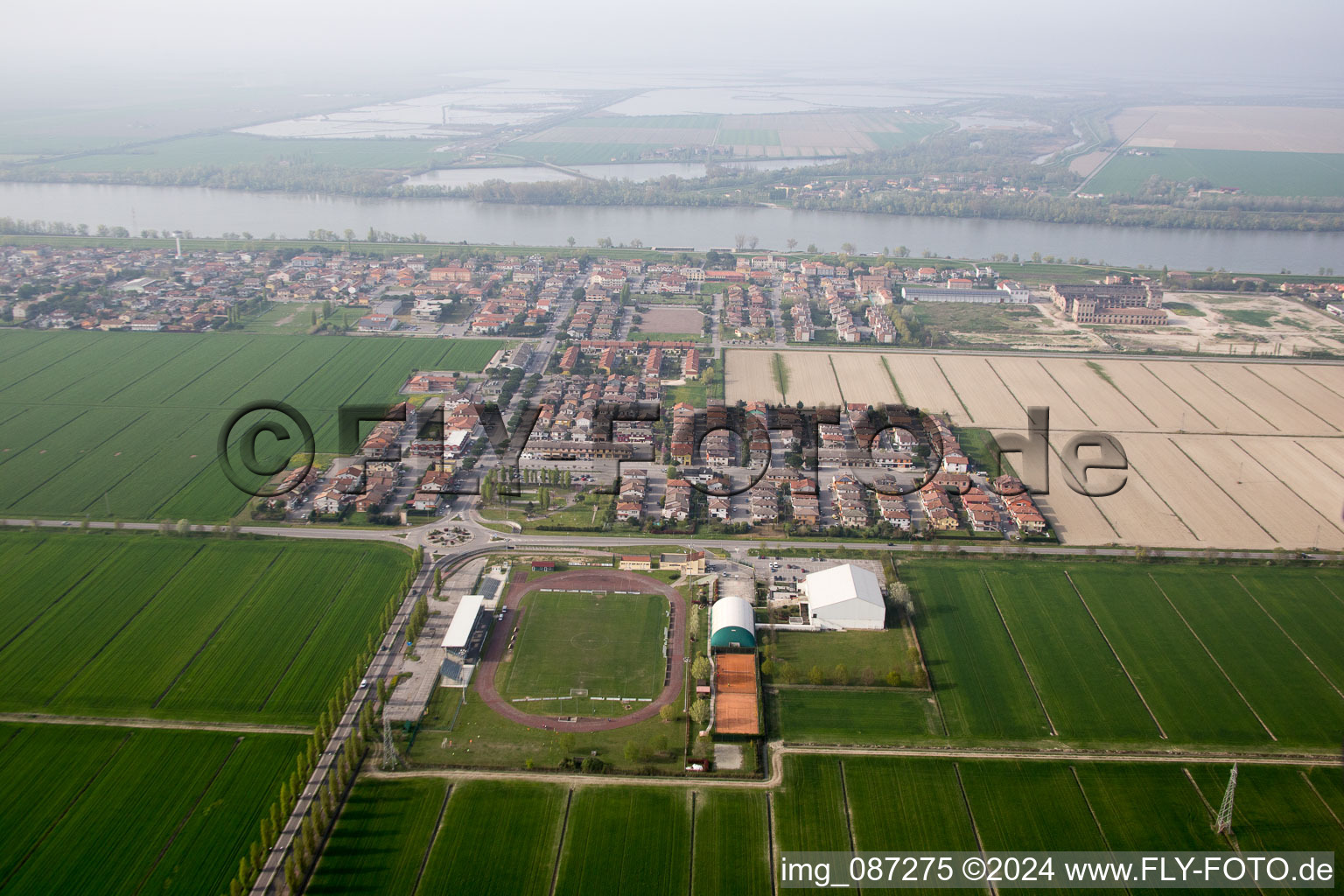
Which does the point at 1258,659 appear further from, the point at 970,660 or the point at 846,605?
the point at 846,605

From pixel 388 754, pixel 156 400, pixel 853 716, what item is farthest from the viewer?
pixel 156 400

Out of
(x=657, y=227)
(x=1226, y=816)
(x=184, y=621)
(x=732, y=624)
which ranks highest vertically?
(x=657, y=227)

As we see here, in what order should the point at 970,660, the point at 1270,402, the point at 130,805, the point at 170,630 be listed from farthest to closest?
the point at 1270,402 → the point at 170,630 → the point at 970,660 → the point at 130,805

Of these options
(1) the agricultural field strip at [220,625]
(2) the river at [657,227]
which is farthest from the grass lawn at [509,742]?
(2) the river at [657,227]

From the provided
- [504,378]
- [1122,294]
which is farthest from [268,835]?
[1122,294]

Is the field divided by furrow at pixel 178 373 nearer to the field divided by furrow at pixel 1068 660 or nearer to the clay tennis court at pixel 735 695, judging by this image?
the clay tennis court at pixel 735 695

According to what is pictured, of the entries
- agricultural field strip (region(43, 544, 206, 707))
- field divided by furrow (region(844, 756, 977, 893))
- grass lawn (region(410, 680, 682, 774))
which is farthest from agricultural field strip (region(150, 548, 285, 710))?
field divided by furrow (region(844, 756, 977, 893))

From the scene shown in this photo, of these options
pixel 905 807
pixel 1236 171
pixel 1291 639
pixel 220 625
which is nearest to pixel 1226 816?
pixel 905 807
